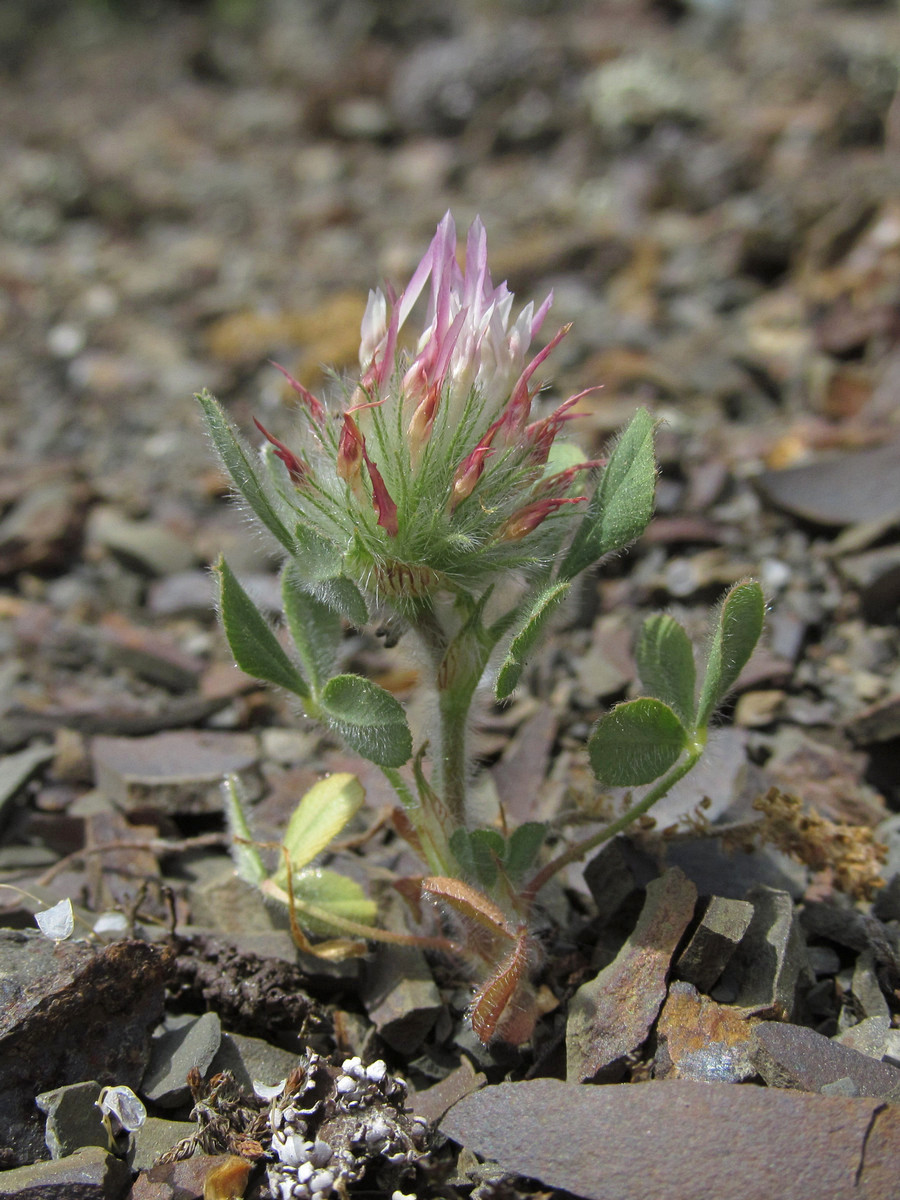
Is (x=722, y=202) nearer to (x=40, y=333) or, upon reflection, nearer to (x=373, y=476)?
(x=40, y=333)

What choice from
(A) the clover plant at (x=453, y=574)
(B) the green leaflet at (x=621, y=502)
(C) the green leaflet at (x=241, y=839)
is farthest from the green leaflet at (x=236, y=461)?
(C) the green leaflet at (x=241, y=839)

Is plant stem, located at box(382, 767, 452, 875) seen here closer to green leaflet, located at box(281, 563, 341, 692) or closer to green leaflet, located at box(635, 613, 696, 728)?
green leaflet, located at box(281, 563, 341, 692)

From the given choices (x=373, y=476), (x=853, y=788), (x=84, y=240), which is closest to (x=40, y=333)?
(x=84, y=240)

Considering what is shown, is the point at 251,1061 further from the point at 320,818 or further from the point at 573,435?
the point at 573,435

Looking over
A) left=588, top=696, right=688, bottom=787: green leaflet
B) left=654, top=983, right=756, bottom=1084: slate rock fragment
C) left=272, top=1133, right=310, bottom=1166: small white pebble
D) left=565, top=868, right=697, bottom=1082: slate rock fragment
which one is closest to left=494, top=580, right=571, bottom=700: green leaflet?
left=588, top=696, right=688, bottom=787: green leaflet

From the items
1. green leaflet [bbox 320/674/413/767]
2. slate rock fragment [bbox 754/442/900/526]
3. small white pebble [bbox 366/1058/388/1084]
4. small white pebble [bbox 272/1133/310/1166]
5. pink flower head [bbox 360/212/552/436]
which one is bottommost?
small white pebble [bbox 366/1058/388/1084]

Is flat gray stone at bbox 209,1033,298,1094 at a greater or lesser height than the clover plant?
lesser
